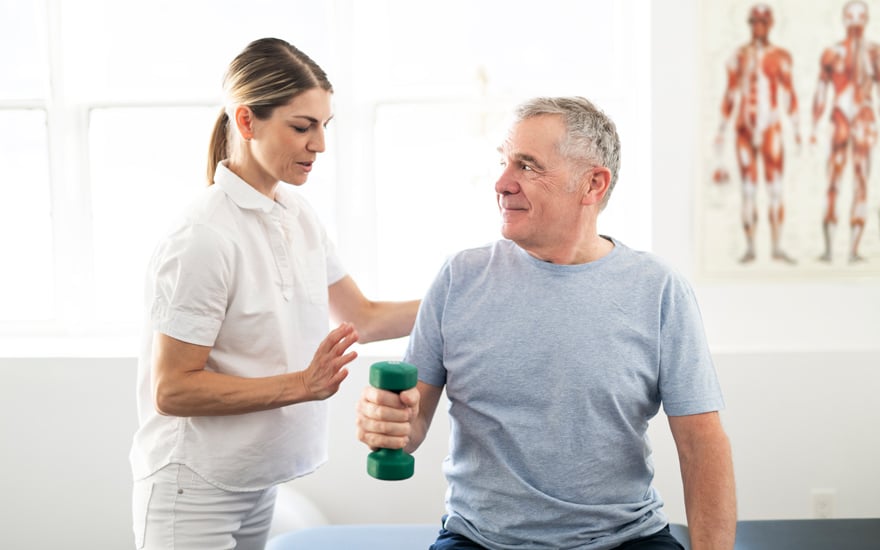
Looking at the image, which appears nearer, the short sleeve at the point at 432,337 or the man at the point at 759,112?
the short sleeve at the point at 432,337

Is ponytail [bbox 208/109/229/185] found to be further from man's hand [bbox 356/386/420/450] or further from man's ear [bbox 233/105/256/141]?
man's hand [bbox 356/386/420/450]

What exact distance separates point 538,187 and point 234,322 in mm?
670

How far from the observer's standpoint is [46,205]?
3.48 metres

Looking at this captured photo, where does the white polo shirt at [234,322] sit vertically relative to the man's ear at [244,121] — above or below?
below

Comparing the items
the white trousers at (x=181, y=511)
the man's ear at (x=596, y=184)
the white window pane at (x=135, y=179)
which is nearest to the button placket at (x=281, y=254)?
the white trousers at (x=181, y=511)

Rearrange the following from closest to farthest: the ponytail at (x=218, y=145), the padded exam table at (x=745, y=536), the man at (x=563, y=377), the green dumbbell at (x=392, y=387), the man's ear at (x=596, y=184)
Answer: the green dumbbell at (x=392, y=387), the man at (x=563, y=377), the man's ear at (x=596, y=184), the ponytail at (x=218, y=145), the padded exam table at (x=745, y=536)

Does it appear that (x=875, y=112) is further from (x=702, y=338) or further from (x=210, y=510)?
(x=210, y=510)

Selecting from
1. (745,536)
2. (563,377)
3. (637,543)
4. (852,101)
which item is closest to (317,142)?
(563,377)

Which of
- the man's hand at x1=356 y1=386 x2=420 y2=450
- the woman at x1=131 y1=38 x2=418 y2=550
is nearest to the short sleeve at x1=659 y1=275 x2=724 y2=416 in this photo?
the man's hand at x1=356 y1=386 x2=420 y2=450

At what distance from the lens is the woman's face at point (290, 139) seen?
71.0 inches

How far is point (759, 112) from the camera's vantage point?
2.89 m

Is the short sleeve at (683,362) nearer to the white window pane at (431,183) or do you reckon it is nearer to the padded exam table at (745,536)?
the padded exam table at (745,536)

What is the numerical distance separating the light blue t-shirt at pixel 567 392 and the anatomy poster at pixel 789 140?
1.29 m

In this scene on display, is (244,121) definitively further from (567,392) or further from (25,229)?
(25,229)
